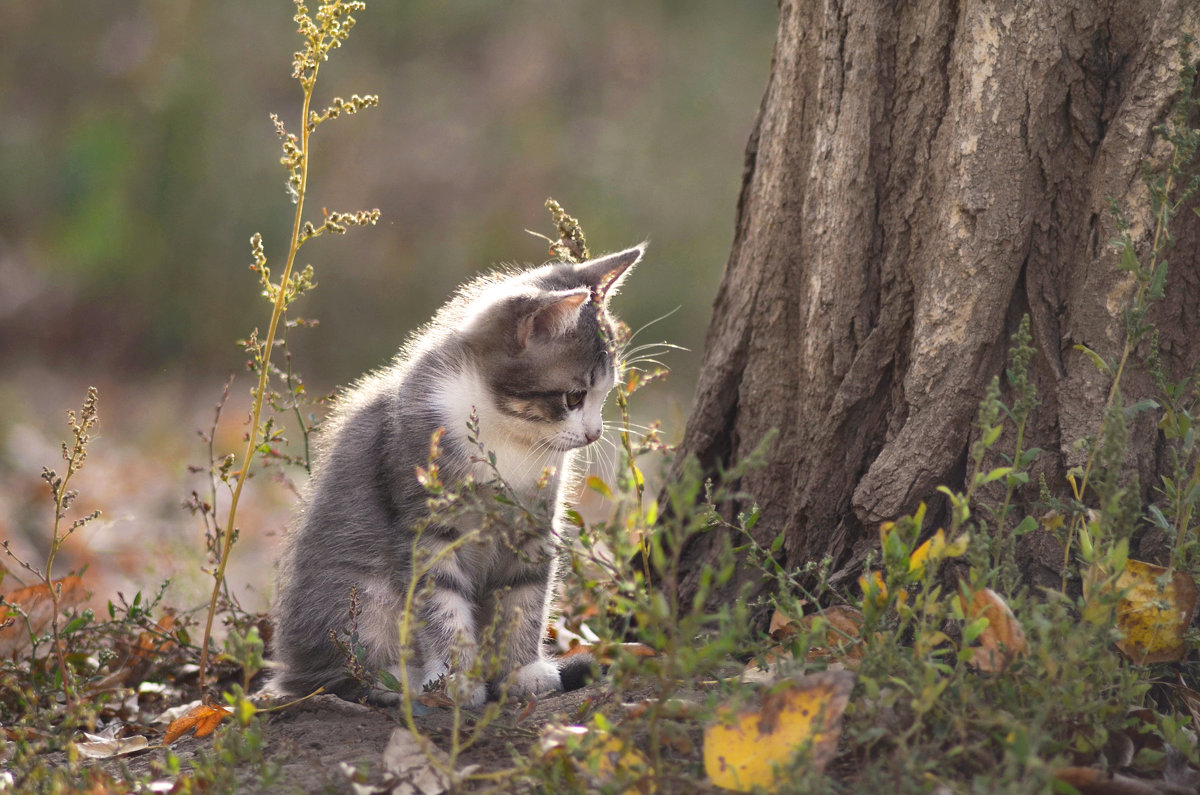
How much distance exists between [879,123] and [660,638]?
61.1 inches

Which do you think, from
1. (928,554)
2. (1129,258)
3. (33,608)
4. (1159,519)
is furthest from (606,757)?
(33,608)

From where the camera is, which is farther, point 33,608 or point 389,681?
point 33,608

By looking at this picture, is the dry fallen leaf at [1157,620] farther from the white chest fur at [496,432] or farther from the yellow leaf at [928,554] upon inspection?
the white chest fur at [496,432]

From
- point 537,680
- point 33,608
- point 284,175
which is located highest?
point 284,175

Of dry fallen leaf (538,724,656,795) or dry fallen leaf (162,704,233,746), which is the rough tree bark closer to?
dry fallen leaf (538,724,656,795)

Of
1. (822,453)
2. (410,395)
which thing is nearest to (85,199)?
(410,395)

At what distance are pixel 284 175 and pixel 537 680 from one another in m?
5.36

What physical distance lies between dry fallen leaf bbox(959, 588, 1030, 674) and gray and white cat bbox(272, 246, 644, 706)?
3.81ft

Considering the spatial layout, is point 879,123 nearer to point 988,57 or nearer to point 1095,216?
point 988,57

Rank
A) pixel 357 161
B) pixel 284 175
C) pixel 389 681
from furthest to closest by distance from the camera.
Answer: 1. pixel 357 161
2. pixel 284 175
3. pixel 389 681

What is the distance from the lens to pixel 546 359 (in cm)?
301

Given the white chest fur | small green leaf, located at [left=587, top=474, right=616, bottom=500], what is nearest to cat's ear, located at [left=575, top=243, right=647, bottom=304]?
the white chest fur

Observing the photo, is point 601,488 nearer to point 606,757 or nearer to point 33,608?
point 606,757

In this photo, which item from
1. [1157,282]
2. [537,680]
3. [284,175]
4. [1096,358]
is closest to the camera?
[1157,282]
